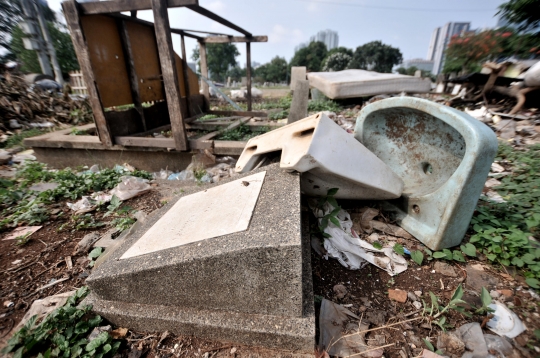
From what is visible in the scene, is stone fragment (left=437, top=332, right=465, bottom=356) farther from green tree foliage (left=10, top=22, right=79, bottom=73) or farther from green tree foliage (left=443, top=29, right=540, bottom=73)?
green tree foliage (left=10, top=22, right=79, bottom=73)

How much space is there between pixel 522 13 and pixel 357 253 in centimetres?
1271

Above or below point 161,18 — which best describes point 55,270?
below

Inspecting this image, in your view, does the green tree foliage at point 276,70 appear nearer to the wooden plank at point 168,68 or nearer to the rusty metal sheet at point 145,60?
the rusty metal sheet at point 145,60

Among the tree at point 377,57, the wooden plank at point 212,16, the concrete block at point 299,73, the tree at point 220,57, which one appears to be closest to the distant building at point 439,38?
the tree at point 377,57

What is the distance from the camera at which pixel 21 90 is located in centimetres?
669

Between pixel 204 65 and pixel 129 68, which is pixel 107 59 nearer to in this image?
pixel 129 68

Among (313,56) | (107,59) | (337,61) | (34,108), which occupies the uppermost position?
(313,56)

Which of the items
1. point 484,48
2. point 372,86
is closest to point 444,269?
point 372,86

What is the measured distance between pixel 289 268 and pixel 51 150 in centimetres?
440

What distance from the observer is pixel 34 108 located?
6.51 meters

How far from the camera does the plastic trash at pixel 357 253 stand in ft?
5.54

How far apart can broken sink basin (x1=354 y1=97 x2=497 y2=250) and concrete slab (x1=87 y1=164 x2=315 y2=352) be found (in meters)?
1.09

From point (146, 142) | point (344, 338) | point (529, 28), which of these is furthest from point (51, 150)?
point (529, 28)

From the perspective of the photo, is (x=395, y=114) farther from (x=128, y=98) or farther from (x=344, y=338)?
(x=128, y=98)
